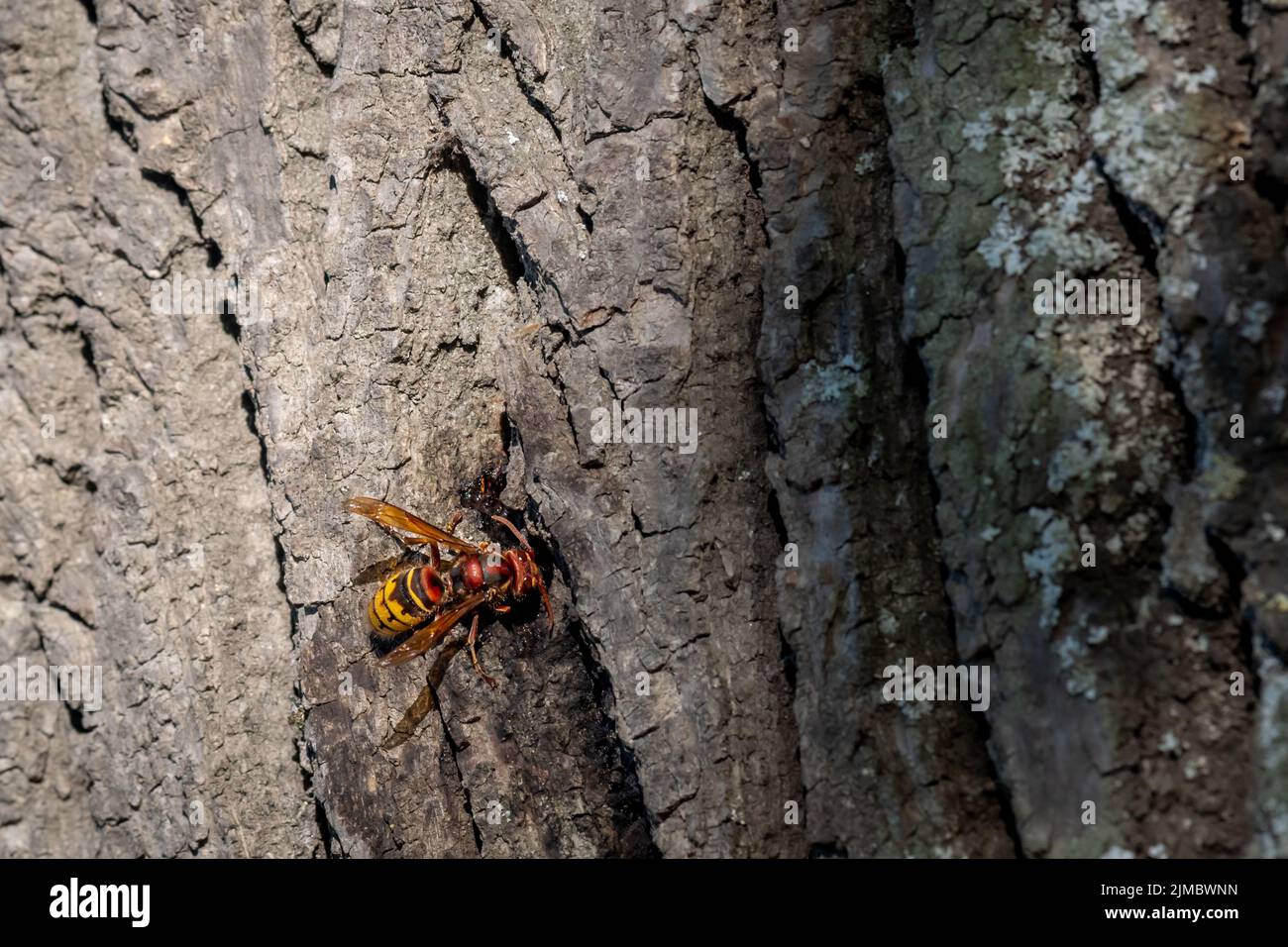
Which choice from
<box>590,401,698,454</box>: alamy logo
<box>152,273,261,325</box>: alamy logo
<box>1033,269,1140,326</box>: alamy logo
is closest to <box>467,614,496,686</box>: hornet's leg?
<box>590,401,698,454</box>: alamy logo

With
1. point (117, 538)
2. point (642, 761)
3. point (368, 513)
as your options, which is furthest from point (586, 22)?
point (117, 538)

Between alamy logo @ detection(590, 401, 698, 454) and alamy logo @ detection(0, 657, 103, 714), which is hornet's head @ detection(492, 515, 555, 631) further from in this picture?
alamy logo @ detection(0, 657, 103, 714)

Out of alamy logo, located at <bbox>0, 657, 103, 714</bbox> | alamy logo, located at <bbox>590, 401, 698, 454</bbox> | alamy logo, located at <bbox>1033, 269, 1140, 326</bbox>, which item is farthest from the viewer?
alamy logo, located at <bbox>0, 657, 103, 714</bbox>

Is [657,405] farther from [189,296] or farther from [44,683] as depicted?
[44,683]

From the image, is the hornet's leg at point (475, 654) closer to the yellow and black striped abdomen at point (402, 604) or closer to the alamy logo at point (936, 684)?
the yellow and black striped abdomen at point (402, 604)

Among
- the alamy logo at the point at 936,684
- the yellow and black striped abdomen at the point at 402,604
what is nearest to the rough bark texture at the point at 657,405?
the alamy logo at the point at 936,684
